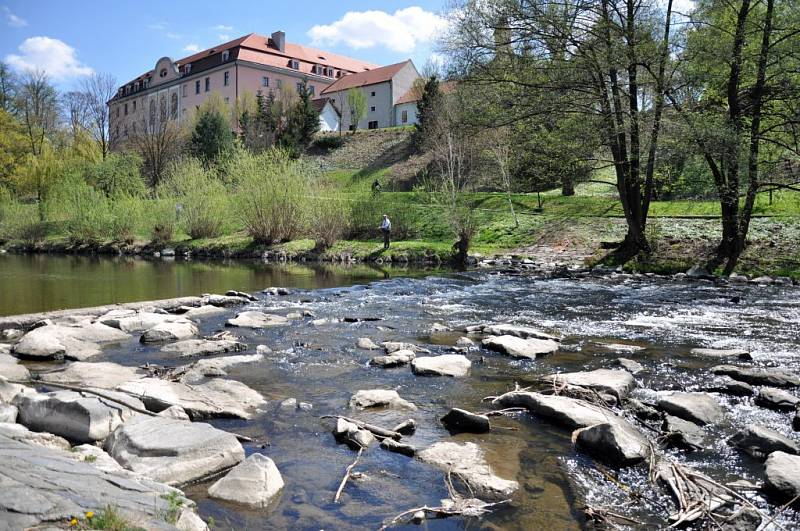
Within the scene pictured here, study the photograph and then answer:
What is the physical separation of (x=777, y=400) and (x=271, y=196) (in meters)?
27.0

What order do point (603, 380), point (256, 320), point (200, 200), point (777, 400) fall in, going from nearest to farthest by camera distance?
point (777, 400) < point (603, 380) < point (256, 320) < point (200, 200)

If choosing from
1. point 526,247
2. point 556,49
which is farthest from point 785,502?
point 526,247

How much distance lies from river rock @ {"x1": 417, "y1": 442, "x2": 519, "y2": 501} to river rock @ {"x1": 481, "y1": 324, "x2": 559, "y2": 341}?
191 inches

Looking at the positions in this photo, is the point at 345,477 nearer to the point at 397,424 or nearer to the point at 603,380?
the point at 397,424

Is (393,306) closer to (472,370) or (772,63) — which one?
(472,370)

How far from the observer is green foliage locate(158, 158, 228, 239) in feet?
110

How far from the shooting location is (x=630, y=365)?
8094mm

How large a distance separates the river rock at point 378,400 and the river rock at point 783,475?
11.1 ft

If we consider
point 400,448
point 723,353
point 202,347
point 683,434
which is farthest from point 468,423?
point 723,353

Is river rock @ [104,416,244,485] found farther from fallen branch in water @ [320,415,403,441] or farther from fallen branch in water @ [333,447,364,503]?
fallen branch in water @ [320,415,403,441]

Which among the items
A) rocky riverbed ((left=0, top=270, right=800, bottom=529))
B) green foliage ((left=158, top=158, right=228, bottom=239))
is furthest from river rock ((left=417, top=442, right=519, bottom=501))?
green foliage ((left=158, top=158, right=228, bottom=239))

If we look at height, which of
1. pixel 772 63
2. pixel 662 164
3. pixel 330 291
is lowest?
pixel 330 291

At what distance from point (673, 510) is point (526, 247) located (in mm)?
23607

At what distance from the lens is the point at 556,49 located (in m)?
19.6
